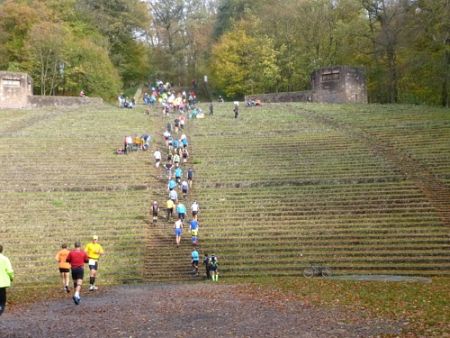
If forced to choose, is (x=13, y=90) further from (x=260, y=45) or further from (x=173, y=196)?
(x=173, y=196)

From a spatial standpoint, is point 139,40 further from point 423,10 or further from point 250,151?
point 250,151

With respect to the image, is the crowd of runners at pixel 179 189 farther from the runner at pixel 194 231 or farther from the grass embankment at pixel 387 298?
the grass embankment at pixel 387 298

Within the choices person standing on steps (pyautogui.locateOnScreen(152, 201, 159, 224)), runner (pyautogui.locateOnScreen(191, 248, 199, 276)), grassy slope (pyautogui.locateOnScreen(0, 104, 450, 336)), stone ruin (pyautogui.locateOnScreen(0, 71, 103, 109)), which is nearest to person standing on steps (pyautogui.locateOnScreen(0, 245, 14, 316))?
grassy slope (pyautogui.locateOnScreen(0, 104, 450, 336))

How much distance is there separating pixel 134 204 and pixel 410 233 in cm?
1257

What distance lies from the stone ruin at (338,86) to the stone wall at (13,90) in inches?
807

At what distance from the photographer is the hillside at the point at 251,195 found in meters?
21.1

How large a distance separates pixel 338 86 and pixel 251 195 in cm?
2773

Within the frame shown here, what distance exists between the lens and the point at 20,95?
51.8 metres

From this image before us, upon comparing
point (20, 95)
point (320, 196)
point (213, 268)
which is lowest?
point (213, 268)

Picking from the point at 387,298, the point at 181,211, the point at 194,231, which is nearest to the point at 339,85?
the point at 181,211

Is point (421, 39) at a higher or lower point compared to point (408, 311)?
higher

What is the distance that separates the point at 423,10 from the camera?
49.9m

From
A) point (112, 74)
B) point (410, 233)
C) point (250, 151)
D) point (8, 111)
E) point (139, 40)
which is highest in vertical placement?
point (139, 40)

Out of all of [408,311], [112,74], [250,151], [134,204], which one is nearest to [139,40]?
[112,74]
